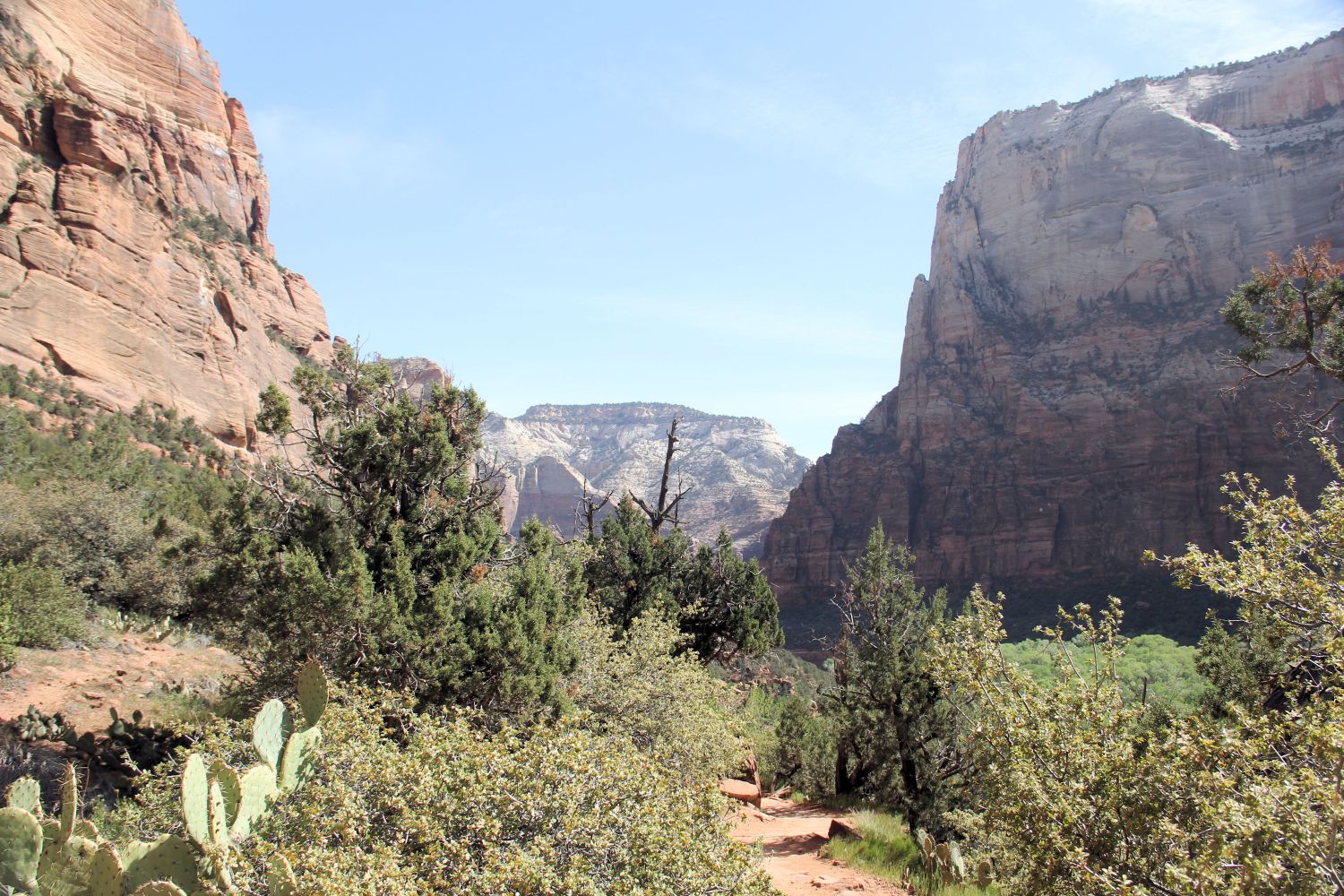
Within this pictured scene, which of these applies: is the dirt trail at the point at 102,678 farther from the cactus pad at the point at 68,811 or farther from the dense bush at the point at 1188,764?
the dense bush at the point at 1188,764

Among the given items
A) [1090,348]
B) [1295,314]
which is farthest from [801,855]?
[1090,348]

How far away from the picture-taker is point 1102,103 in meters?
110

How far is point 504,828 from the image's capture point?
511cm

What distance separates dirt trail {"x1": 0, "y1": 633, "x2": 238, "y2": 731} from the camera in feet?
42.9

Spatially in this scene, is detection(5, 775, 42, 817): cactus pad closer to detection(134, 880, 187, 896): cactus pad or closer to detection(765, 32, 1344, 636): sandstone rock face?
detection(134, 880, 187, 896): cactus pad

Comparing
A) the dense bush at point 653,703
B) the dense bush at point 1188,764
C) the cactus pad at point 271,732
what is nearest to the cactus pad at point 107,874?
the cactus pad at point 271,732

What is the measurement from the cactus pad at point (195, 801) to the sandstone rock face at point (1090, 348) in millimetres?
86685

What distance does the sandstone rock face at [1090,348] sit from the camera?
8400 centimetres

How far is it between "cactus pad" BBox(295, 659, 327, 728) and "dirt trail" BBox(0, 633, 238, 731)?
28.1ft

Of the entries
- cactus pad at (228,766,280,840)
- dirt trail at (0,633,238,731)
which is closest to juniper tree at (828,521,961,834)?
cactus pad at (228,766,280,840)

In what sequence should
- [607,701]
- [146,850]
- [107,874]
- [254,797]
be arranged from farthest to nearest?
[607,701], [254,797], [146,850], [107,874]

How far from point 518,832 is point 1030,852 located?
3540mm

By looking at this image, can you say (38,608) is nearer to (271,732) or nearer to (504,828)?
(271,732)

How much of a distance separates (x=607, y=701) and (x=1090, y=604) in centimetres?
5167
